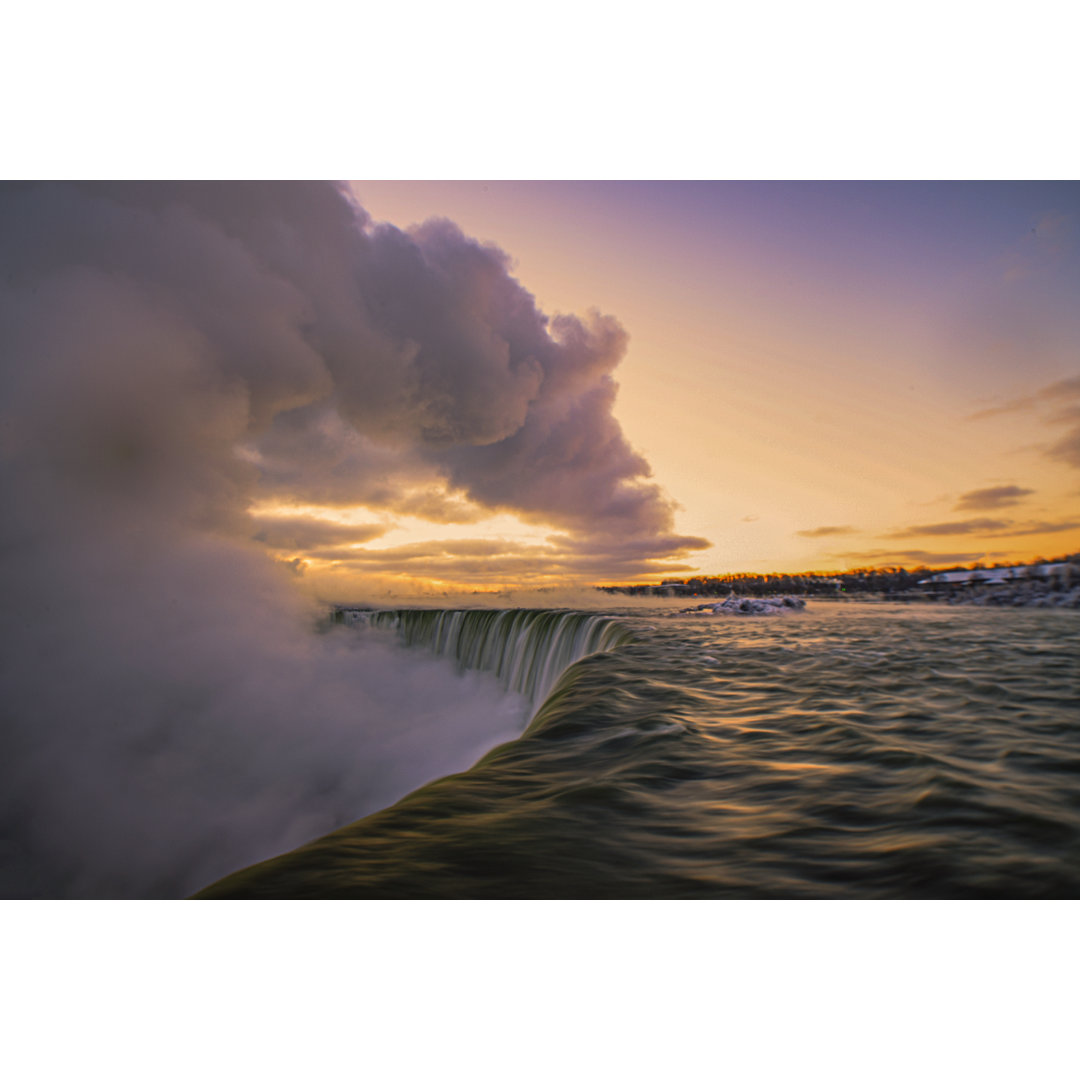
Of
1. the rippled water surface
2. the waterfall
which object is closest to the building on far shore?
the rippled water surface

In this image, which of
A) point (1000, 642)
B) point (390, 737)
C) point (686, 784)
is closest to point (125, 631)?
point (390, 737)

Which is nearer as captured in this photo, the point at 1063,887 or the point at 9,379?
the point at 1063,887

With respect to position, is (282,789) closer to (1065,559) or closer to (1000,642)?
(1000,642)

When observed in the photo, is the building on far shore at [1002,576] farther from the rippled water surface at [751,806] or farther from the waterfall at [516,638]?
the waterfall at [516,638]

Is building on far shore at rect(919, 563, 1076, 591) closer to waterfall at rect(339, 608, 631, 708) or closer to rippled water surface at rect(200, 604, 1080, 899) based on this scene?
rippled water surface at rect(200, 604, 1080, 899)

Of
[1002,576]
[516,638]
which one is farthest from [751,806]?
[516,638]

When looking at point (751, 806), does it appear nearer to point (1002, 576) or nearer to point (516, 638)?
point (1002, 576)
